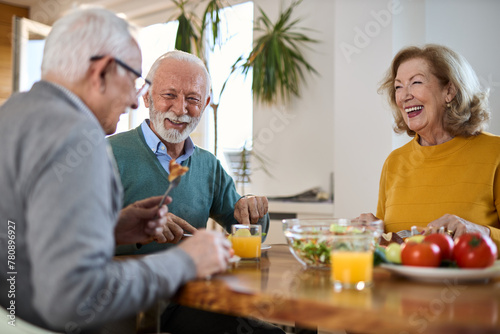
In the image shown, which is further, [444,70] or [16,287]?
[444,70]

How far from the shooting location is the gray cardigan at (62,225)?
2.76 ft

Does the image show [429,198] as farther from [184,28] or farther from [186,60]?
[184,28]

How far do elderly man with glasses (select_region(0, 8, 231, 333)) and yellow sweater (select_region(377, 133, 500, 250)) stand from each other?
47.3 inches

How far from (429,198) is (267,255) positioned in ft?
2.91

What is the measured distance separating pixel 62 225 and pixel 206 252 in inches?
14.0

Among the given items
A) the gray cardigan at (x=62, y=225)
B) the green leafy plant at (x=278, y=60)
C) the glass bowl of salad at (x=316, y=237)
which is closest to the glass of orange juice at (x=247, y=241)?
the glass bowl of salad at (x=316, y=237)

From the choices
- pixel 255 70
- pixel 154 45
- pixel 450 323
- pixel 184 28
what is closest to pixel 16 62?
pixel 154 45

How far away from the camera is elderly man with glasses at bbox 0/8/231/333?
2.78 ft

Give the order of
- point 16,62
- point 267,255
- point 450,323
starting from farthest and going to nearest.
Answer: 1. point 16,62
2. point 267,255
3. point 450,323

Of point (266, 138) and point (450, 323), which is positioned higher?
point (266, 138)

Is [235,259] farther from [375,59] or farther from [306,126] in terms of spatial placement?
[306,126]

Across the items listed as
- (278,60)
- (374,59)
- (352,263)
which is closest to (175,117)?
(352,263)

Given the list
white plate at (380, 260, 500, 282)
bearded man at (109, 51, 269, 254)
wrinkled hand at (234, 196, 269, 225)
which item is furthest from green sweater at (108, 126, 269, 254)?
white plate at (380, 260, 500, 282)

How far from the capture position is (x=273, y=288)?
3.33 ft
